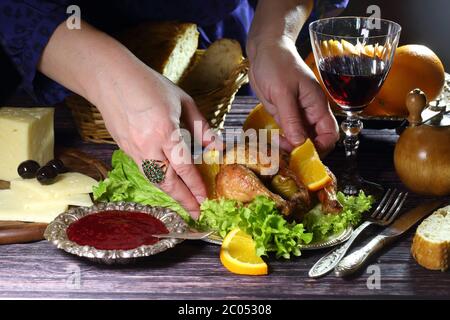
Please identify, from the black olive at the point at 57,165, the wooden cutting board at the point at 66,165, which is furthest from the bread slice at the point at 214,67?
the black olive at the point at 57,165

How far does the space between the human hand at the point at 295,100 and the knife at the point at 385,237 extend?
0.34 meters

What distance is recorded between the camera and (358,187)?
2.29 metres

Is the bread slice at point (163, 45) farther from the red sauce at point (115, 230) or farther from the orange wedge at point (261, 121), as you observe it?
the red sauce at point (115, 230)

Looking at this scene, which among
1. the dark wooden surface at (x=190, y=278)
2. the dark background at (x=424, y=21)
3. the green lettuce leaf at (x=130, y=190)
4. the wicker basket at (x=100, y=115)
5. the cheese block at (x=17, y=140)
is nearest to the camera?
the dark wooden surface at (x=190, y=278)

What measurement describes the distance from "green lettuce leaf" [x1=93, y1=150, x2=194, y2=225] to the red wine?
53 centimetres

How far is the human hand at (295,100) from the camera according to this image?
2.26 meters

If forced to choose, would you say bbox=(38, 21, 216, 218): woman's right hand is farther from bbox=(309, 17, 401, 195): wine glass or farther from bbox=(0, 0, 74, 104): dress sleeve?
bbox=(309, 17, 401, 195): wine glass

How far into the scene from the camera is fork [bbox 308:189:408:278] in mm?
1856

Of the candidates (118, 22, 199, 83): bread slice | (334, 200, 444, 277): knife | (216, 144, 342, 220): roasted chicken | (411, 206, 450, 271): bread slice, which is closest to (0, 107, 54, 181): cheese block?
(118, 22, 199, 83): bread slice

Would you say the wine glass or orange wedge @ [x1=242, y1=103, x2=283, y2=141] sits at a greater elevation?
the wine glass

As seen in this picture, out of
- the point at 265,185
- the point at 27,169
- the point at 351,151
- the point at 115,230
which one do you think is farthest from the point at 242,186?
the point at 27,169

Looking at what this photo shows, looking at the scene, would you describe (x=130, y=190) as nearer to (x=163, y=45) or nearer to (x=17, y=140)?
(x=17, y=140)

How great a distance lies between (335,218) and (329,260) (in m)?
0.16

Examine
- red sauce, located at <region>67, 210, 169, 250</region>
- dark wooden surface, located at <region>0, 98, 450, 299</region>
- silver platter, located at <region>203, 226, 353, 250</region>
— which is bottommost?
dark wooden surface, located at <region>0, 98, 450, 299</region>
